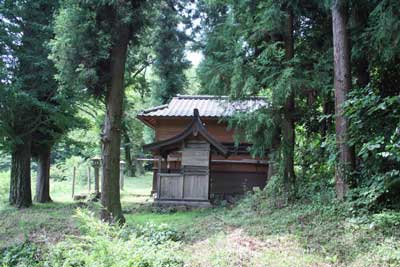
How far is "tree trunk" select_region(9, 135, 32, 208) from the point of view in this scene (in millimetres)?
12273

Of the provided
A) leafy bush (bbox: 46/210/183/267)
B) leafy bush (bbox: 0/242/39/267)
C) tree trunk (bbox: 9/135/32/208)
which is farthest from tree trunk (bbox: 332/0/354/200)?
tree trunk (bbox: 9/135/32/208)

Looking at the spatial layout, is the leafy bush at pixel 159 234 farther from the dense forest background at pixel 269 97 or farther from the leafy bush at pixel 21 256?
the leafy bush at pixel 21 256

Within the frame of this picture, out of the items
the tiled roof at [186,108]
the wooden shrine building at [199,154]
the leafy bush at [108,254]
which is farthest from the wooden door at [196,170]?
the leafy bush at [108,254]

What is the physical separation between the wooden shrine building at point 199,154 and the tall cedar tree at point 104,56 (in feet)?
9.92

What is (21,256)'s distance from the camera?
636 cm

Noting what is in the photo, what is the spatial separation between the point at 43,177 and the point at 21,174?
1428mm

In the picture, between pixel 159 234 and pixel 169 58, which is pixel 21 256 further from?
pixel 169 58

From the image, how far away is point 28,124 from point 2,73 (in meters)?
2.41

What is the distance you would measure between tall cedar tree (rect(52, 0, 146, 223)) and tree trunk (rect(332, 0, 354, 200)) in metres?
4.62

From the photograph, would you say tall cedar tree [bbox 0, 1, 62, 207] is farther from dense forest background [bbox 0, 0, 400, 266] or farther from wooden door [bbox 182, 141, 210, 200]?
wooden door [bbox 182, 141, 210, 200]

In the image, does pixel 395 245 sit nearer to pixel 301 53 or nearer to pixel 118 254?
pixel 118 254

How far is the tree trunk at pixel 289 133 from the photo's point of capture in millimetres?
8508

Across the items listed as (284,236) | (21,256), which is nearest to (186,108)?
(21,256)

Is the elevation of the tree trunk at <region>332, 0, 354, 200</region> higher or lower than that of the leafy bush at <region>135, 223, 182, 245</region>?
higher
